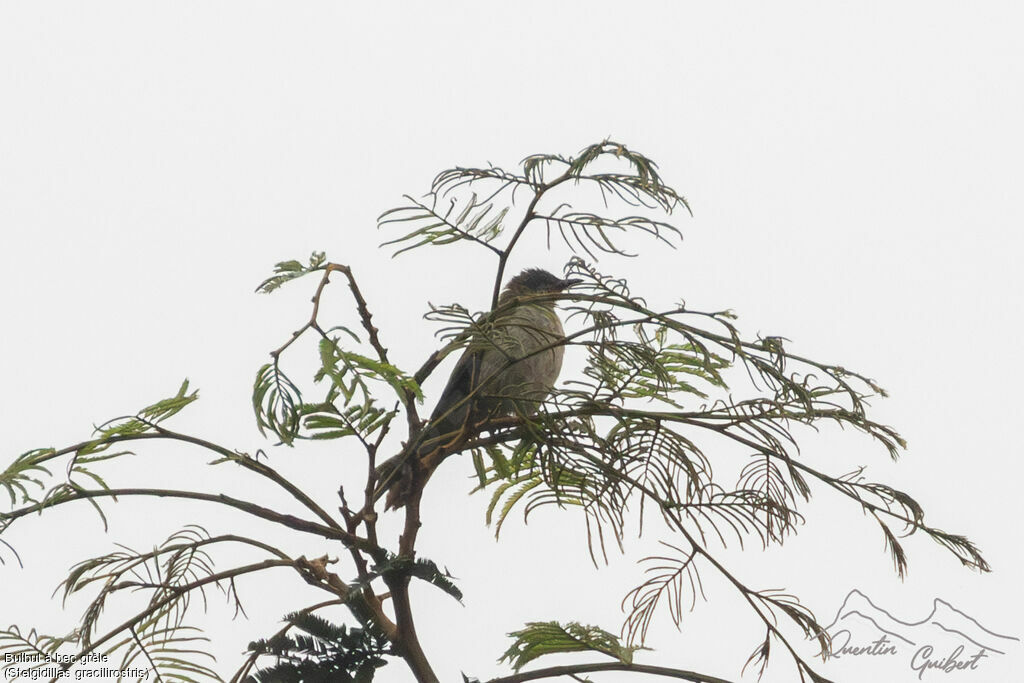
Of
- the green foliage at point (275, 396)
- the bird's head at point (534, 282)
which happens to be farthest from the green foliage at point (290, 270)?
the bird's head at point (534, 282)

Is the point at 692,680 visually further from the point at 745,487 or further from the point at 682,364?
the point at 682,364

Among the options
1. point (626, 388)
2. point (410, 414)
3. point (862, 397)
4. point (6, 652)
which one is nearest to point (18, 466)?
point (6, 652)

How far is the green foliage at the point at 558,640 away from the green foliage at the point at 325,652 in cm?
30

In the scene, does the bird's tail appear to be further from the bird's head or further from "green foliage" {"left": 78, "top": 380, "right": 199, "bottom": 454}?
the bird's head

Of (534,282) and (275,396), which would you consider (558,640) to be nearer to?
(275,396)

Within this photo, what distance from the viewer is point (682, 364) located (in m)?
2.00

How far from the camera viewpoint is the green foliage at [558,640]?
2.04 m

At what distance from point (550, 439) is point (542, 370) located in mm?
1370

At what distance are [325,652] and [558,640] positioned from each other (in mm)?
452

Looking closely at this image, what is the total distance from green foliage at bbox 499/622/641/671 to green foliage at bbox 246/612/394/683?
296 mm

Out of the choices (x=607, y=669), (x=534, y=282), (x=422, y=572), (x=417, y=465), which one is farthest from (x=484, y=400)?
(x=534, y=282)

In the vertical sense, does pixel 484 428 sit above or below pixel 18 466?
below

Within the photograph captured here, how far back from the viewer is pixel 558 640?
2066 millimetres

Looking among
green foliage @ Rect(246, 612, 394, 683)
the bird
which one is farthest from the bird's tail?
green foliage @ Rect(246, 612, 394, 683)
